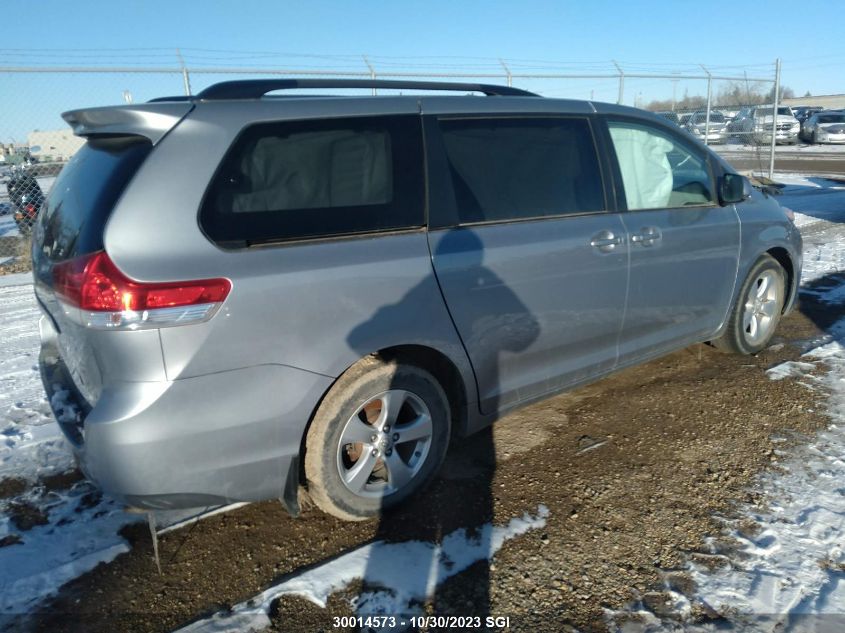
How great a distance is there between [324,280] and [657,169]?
254cm

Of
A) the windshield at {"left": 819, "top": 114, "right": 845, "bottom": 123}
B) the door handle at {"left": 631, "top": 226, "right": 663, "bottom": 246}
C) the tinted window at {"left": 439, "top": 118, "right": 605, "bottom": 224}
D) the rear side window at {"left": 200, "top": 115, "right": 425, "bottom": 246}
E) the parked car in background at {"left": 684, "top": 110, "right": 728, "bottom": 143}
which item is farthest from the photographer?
the windshield at {"left": 819, "top": 114, "right": 845, "bottom": 123}

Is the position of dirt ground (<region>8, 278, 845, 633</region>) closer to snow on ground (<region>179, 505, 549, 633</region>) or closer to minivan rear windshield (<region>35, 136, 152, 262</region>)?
snow on ground (<region>179, 505, 549, 633</region>)

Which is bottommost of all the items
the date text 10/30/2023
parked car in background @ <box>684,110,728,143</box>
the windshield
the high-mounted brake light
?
the date text 10/30/2023

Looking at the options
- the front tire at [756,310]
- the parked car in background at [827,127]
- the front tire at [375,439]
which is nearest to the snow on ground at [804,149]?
the parked car in background at [827,127]

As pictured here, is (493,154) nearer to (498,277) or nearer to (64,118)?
(498,277)

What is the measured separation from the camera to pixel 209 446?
7.59ft

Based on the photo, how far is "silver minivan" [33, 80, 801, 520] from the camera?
221 cm

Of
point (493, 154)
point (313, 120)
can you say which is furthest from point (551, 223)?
point (313, 120)

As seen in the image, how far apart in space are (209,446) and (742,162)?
24186 mm

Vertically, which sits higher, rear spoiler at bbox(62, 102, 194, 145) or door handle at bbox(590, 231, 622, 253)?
rear spoiler at bbox(62, 102, 194, 145)

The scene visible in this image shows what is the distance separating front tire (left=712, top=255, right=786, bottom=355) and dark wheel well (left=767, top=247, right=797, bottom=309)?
7cm

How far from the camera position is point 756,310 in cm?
466

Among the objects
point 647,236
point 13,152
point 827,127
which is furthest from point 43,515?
point 827,127

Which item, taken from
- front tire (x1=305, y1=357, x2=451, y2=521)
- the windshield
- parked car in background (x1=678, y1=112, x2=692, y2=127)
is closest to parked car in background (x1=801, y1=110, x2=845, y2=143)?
the windshield
